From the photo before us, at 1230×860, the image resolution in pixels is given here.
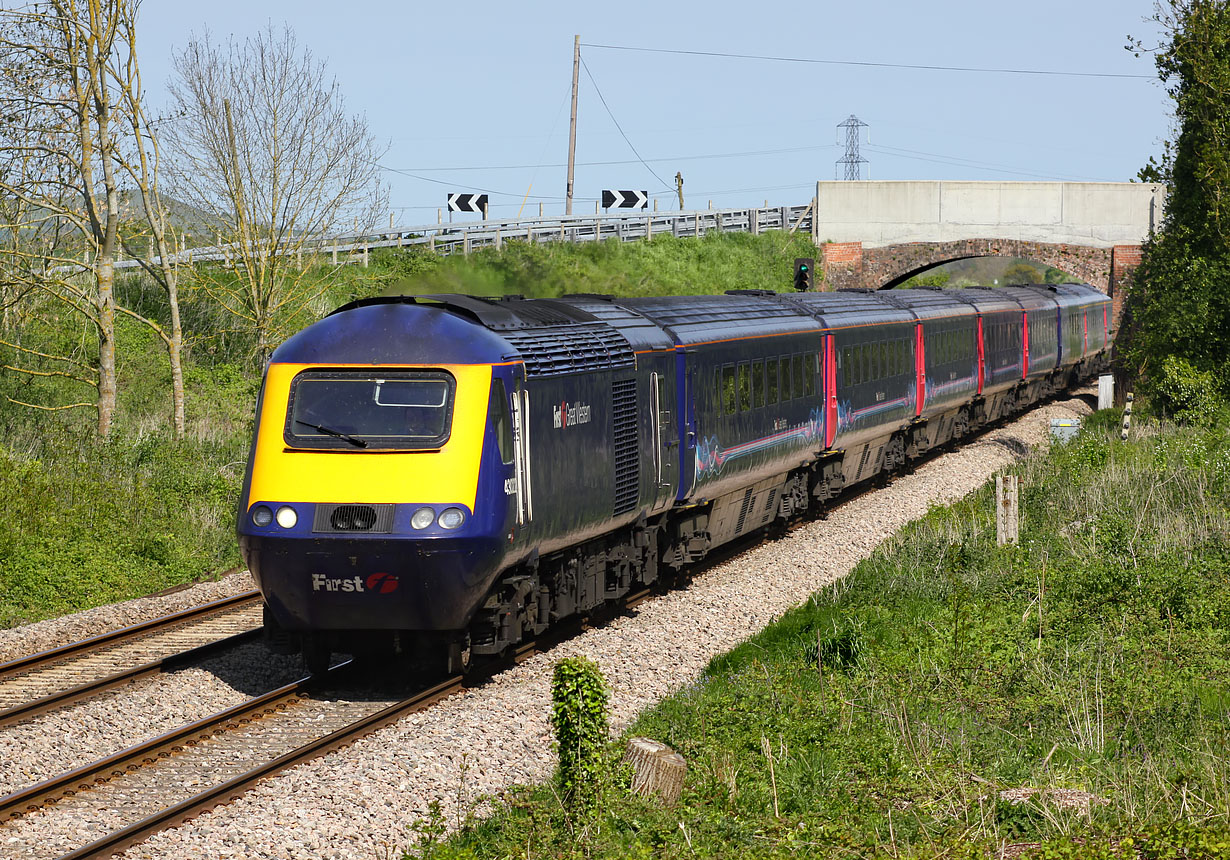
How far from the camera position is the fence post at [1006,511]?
16734 mm

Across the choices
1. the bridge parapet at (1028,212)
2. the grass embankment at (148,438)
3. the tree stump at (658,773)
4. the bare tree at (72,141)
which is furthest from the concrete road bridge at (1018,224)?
the tree stump at (658,773)

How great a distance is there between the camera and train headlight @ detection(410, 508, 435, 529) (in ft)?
34.2

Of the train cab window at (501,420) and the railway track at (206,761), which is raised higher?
the train cab window at (501,420)

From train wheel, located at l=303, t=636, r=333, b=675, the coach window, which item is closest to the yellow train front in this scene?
train wheel, located at l=303, t=636, r=333, b=675

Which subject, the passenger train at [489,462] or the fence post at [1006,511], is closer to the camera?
the passenger train at [489,462]

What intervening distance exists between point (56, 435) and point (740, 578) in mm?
12249

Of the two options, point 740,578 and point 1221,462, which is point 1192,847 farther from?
point 1221,462

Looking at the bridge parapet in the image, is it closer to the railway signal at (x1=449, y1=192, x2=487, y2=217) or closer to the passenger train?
the railway signal at (x1=449, y1=192, x2=487, y2=217)

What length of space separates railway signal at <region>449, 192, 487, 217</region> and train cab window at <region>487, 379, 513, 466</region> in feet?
121

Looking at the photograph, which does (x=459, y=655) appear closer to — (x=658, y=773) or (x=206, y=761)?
(x=206, y=761)

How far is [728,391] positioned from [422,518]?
7.05m

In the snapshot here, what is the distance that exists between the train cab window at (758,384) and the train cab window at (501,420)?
7.10 m

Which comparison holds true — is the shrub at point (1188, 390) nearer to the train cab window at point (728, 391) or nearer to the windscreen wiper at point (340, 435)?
the train cab window at point (728, 391)

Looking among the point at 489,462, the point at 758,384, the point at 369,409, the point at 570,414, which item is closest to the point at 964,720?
the point at 489,462
